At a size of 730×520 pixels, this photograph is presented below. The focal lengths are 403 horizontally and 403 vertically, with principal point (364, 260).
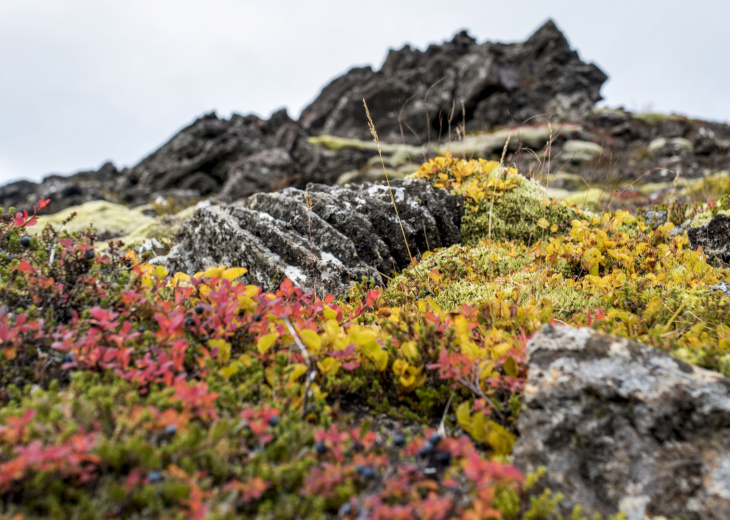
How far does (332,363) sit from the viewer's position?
2.82m

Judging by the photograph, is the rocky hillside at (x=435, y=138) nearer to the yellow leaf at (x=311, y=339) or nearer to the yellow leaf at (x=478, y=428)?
the yellow leaf at (x=311, y=339)

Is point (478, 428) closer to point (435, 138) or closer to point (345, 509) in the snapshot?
point (345, 509)

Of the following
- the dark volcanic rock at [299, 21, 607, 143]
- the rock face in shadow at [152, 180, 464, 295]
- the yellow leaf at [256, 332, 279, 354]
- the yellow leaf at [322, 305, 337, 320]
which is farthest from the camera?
the dark volcanic rock at [299, 21, 607, 143]

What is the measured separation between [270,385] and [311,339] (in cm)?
43

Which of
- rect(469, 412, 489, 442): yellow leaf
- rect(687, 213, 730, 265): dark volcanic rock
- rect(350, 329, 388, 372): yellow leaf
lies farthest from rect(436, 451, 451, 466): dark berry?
rect(687, 213, 730, 265): dark volcanic rock

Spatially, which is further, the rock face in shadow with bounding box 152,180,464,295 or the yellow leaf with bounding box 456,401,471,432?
the rock face in shadow with bounding box 152,180,464,295

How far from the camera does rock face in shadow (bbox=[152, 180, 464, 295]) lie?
5.25 metres

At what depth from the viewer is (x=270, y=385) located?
2836 millimetres

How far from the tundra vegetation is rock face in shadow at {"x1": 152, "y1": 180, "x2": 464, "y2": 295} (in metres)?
0.70

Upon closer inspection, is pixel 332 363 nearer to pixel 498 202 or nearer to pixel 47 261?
pixel 47 261

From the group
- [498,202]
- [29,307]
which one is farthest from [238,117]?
[29,307]

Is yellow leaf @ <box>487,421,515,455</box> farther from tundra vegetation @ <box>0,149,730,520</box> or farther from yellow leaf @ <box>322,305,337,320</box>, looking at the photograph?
yellow leaf @ <box>322,305,337,320</box>

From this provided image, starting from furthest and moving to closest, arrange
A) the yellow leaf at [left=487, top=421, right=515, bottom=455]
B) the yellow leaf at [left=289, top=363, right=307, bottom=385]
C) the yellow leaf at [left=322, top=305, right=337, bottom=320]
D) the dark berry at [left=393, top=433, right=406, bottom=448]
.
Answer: the yellow leaf at [left=322, top=305, right=337, bottom=320] < the yellow leaf at [left=289, top=363, right=307, bottom=385] < the yellow leaf at [left=487, top=421, right=515, bottom=455] < the dark berry at [left=393, top=433, right=406, bottom=448]

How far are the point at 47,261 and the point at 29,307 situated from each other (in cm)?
82
